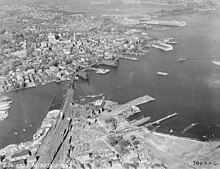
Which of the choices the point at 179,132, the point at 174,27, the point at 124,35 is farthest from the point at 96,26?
the point at 179,132

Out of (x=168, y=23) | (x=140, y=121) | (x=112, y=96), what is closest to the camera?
(x=140, y=121)

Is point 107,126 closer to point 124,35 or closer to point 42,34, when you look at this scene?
point 124,35

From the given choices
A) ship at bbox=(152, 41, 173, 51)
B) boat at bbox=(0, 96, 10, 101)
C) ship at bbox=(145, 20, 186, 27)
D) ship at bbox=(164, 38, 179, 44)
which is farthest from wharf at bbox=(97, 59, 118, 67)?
ship at bbox=(145, 20, 186, 27)


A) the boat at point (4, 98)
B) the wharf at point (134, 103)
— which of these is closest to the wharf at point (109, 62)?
the wharf at point (134, 103)

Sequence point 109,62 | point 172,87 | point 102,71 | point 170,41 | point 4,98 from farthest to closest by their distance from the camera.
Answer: point 170,41
point 109,62
point 102,71
point 4,98
point 172,87

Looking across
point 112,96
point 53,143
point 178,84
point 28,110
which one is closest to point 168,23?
point 178,84

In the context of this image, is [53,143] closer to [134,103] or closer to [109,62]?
[134,103]

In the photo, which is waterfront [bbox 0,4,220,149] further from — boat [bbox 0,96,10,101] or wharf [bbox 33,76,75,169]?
boat [bbox 0,96,10,101]
